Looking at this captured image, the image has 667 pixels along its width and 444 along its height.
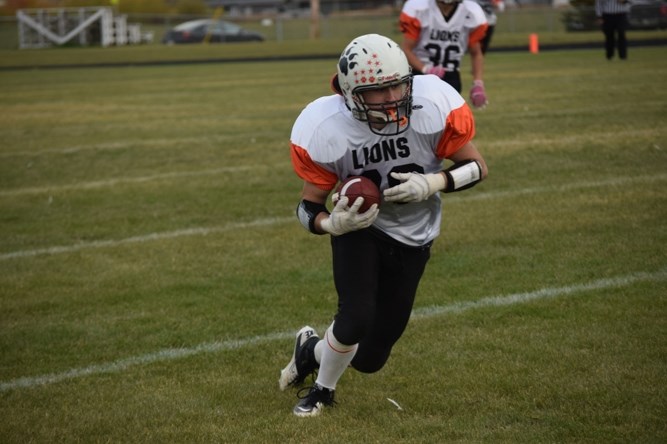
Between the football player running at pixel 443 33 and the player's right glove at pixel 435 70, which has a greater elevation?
the football player running at pixel 443 33

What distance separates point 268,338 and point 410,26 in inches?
182

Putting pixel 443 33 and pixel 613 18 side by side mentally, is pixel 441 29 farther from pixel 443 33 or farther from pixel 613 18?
pixel 613 18

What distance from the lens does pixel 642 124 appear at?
1065 centimetres

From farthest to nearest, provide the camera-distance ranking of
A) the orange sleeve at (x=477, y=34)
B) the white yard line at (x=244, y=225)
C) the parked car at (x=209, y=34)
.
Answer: the parked car at (x=209, y=34) < the orange sleeve at (x=477, y=34) < the white yard line at (x=244, y=225)

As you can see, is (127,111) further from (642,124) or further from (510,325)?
(510,325)

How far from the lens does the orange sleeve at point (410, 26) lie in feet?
29.2

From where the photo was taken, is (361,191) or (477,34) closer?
(361,191)

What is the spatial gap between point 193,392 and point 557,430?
159cm

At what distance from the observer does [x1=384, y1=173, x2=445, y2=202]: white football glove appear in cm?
377

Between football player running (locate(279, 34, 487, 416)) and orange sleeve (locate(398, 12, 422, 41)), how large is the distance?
494 centimetres

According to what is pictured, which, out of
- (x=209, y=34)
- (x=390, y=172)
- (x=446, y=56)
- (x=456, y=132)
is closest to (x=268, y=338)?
(x=390, y=172)

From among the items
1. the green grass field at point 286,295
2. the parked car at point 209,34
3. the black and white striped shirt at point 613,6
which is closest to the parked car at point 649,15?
A: the black and white striped shirt at point 613,6

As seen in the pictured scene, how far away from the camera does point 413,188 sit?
3.77 metres

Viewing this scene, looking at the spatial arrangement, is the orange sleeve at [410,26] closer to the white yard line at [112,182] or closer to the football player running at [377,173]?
the white yard line at [112,182]
